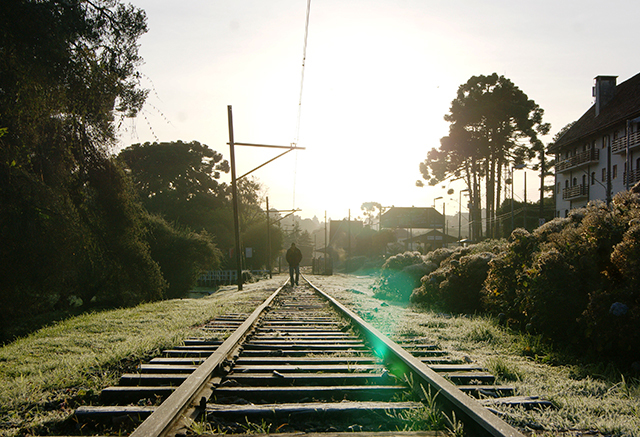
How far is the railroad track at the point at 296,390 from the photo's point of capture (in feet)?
10.5

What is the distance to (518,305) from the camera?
7648 mm

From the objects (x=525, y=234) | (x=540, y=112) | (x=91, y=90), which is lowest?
(x=525, y=234)

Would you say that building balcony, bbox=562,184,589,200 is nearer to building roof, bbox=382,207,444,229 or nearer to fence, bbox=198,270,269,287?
building roof, bbox=382,207,444,229

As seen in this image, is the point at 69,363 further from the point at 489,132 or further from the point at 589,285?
the point at 489,132

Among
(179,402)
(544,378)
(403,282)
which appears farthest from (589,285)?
(403,282)

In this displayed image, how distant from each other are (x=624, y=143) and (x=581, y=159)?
788 cm

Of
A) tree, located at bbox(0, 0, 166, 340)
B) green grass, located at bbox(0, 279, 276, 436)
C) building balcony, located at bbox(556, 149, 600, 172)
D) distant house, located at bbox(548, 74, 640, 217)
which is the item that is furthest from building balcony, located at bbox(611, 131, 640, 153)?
green grass, located at bbox(0, 279, 276, 436)

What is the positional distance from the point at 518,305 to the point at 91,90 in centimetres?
973

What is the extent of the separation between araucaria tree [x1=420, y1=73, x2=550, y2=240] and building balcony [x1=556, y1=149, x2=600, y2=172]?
454cm

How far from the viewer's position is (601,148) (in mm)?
45969

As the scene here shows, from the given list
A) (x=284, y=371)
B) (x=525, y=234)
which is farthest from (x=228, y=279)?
(x=284, y=371)

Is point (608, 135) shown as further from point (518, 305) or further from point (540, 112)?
point (518, 305)

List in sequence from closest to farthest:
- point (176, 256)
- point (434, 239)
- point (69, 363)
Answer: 1. point (69, 363)
2. point (176, 256)
3. point (434, 239)

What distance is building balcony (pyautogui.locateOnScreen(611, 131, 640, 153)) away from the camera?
38.2 meters
